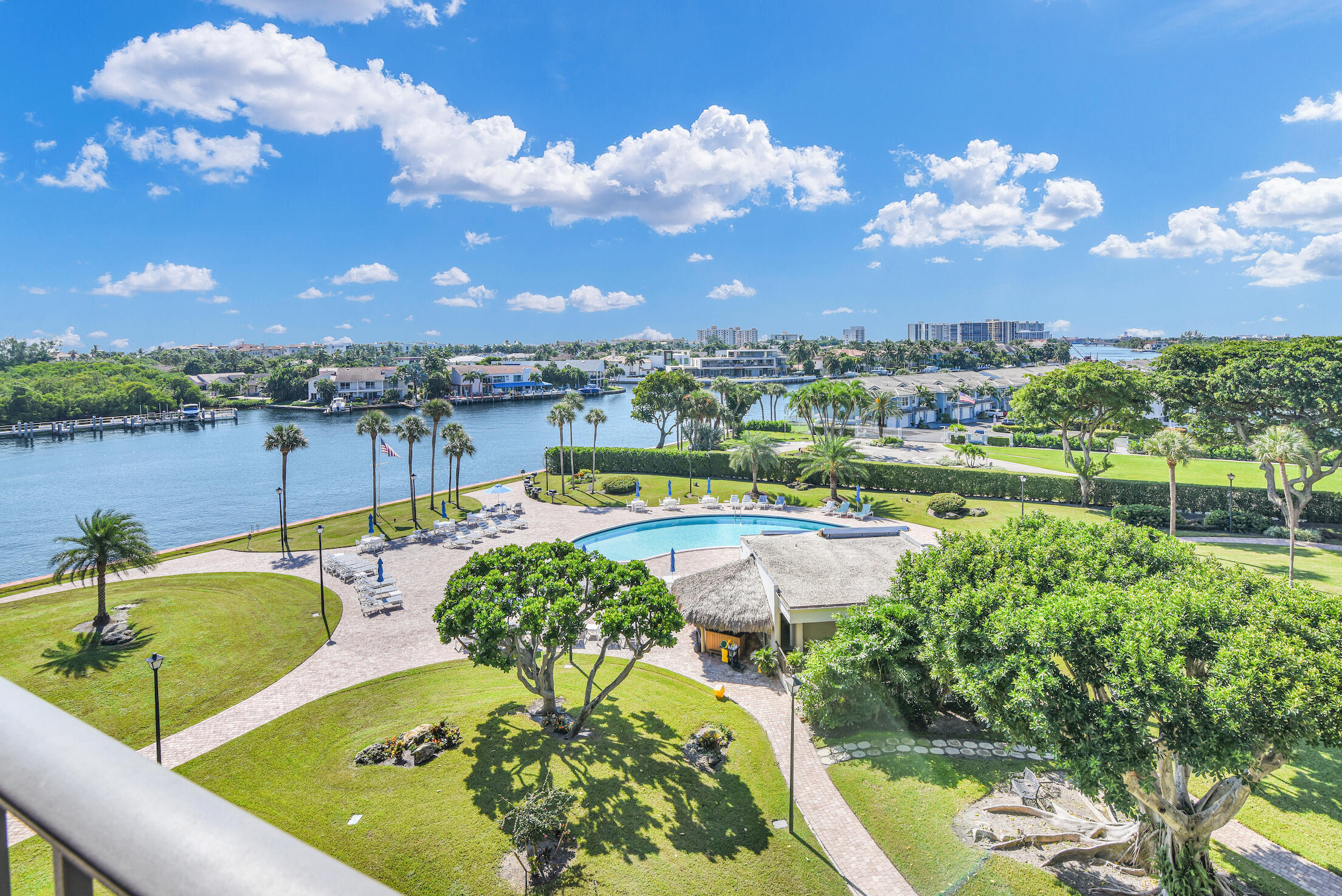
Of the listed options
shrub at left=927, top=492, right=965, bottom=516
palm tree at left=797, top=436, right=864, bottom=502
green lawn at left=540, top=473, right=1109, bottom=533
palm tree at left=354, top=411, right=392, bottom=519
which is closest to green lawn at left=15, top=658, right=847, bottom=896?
palm tree at left=354, top=411, right=392, bottom=519

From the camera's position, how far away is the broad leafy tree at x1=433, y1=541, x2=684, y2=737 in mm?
15859

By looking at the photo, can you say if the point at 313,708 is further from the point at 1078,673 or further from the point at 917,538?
the point at 917,538

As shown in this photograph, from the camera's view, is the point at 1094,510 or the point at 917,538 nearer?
the point at 917,538

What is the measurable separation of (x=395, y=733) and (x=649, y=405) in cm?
4254

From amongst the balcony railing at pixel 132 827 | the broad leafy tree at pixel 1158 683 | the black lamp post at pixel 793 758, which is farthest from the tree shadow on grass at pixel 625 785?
the balcony railing at pixel 132 827

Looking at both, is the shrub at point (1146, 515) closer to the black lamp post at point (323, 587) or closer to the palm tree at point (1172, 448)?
the palm tree at point (1172, 448)

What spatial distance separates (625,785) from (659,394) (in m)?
43.8

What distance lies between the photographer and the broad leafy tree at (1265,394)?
102 ft

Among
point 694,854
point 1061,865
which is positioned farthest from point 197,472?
point 1061,865

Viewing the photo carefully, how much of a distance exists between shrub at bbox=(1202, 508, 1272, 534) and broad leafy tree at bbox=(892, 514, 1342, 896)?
28.1m

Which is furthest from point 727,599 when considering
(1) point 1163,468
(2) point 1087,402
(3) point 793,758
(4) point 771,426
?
(4) point 771,426

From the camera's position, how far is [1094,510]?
39.6 m

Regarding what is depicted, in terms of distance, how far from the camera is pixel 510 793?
1523 cm

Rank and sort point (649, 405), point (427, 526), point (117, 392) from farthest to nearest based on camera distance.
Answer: point (117, 392), point (649, 405), point (427, 526)
